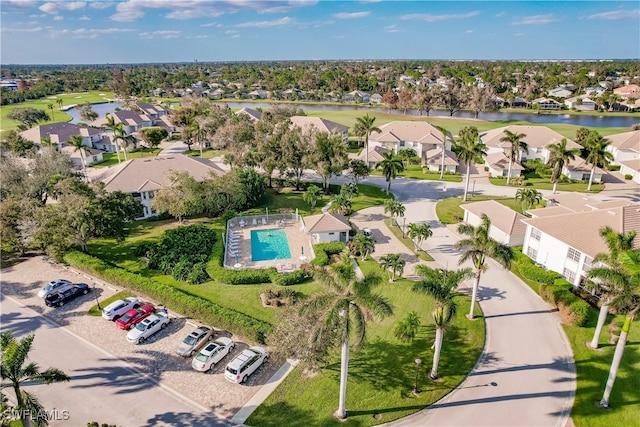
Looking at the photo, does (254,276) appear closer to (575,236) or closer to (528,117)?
(575,236)

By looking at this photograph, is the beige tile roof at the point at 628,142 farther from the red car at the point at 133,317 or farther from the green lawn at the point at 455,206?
the red car at the point at 133,317

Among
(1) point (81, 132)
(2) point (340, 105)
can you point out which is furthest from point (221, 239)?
(2) point (340, 105)

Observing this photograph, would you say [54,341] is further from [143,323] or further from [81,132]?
[81,132]

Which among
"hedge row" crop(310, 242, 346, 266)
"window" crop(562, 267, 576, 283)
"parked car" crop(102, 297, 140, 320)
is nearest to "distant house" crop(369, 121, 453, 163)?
"hedge row" crop(310, 242, 346, 266)

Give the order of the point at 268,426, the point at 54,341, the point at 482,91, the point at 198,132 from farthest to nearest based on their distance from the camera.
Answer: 1. the point at 482,91
2. the point at 198,132
3. the point at 54,341
4. the point at 268,426

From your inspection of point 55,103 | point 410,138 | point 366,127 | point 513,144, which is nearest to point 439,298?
point 513,144
